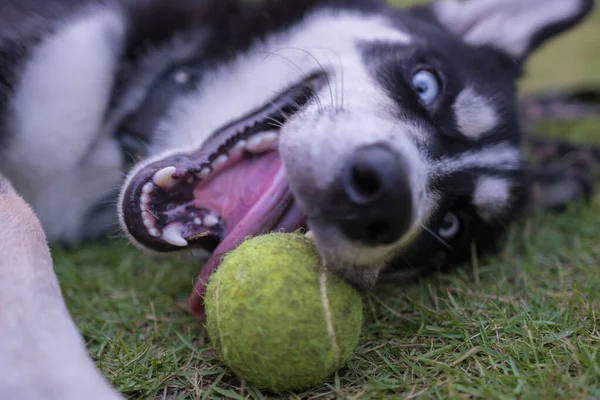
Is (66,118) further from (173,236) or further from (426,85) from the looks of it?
(426,85)

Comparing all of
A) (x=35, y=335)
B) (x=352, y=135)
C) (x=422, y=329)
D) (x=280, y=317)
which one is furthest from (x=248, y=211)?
(x=35, y=335)

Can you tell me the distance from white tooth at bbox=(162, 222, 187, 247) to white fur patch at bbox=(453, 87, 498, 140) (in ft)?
3.95

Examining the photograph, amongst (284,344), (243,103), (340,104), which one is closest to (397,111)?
(340,104)

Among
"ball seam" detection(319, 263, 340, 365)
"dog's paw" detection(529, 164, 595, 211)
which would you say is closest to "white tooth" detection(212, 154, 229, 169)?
"ball seam" detection(319, 263, 340, 365)

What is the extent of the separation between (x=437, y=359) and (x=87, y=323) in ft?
4.37

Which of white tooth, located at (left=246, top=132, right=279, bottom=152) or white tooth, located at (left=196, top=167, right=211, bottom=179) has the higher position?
white tooth, located at (left=246, top=132, right=279, bottom=152)

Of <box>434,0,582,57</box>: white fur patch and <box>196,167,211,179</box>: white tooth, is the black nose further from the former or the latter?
<box>434,0,582,57</box>: white fur patch

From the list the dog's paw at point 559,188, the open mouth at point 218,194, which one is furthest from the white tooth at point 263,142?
the dog's paw at point 559,188

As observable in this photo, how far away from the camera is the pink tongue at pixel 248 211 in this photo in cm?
204

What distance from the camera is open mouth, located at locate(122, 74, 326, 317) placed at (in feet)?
6.83

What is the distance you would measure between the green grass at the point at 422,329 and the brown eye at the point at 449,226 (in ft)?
0.67

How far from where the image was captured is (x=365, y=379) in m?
1.78

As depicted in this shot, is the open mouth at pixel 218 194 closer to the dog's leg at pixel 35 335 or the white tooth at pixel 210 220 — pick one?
the white tooth at pixel 210 220

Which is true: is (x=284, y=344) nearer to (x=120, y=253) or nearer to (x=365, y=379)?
(x=365, y=379)
